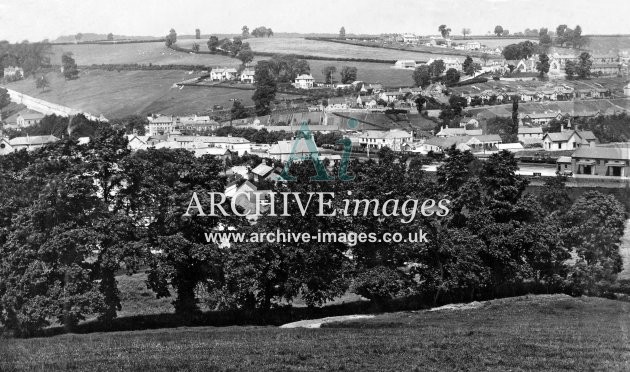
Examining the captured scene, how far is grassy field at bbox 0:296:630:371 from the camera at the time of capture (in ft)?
53.6

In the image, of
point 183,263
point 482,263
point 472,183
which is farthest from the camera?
point 472,183

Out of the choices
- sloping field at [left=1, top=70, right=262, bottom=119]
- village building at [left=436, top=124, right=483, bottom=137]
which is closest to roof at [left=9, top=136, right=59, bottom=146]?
sloping field at [left=1, top=70, right=262, bottom=119]

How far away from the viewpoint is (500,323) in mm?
23531

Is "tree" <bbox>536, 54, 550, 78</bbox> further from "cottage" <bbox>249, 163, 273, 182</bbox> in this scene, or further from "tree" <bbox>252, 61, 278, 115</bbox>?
"cottage" <bbox>249, 163, 273, 182</bbox>

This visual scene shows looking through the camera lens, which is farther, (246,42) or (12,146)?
(246,42)

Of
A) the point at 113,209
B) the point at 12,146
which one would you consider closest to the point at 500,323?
the point at 113,209

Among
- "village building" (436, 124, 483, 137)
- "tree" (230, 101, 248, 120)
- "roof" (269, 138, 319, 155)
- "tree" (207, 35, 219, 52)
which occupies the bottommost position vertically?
"roof" (269, 138, 319, 155)

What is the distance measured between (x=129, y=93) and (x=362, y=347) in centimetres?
10670

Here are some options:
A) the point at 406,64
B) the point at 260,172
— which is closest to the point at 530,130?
→ the point at 260,172

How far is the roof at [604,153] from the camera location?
193ft

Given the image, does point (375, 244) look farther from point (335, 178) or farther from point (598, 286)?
point (598, 286)

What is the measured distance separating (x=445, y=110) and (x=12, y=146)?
5621cm

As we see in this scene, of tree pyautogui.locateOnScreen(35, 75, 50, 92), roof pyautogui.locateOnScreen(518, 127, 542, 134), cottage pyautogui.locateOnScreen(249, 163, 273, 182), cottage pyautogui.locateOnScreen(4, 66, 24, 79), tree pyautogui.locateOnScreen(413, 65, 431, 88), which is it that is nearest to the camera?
cottage pyautogui.locateOnScreen(249, 163, 273, 182)

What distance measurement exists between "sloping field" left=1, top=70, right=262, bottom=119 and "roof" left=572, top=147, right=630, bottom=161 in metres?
61.2
